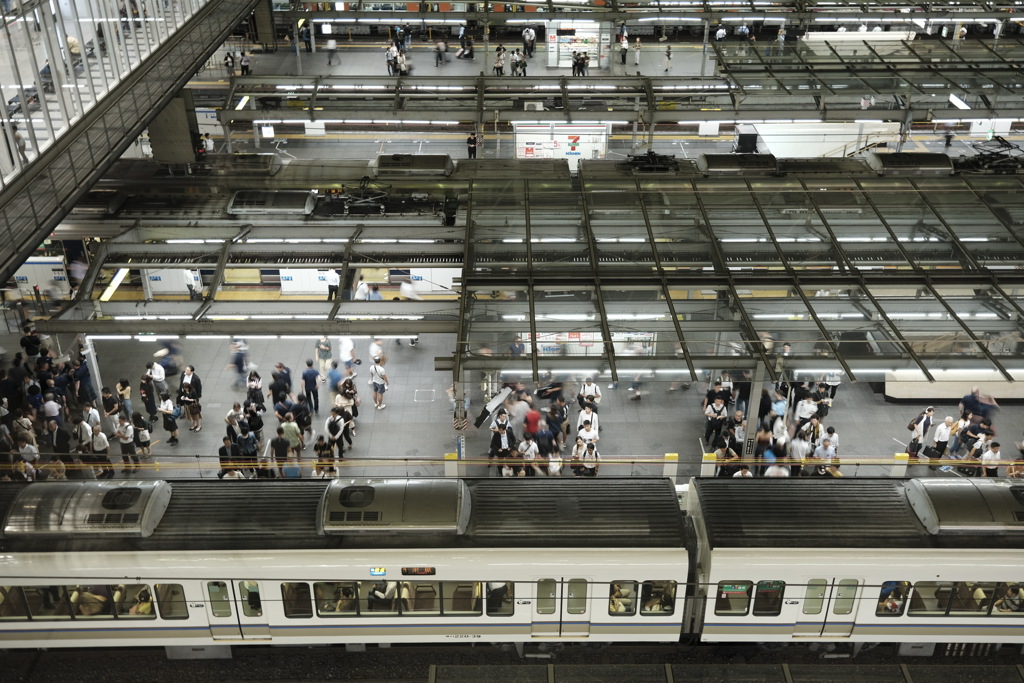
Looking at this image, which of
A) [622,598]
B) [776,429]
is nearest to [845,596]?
[622,598]

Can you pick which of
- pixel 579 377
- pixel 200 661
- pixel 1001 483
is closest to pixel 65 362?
pixel 200 661

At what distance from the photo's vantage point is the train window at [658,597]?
40.3 ft

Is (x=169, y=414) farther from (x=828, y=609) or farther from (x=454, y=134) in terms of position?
(x=454, y=134)

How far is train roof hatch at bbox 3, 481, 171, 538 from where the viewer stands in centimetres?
1226

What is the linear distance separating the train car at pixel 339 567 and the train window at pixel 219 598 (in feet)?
0.08

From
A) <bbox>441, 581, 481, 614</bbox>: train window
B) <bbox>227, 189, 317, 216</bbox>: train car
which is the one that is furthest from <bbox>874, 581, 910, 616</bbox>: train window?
<bbox>227, 189, 317, 216</bbox>: train car

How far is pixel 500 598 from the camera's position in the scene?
12.4m

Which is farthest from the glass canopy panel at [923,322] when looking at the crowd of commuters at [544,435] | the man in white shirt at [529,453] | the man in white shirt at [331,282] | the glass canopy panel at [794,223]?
the man in white shirt at [331,282]

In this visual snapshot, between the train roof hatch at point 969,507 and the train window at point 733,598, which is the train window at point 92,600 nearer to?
the train window at point 733,598

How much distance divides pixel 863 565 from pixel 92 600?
33.3 feet

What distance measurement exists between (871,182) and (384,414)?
12.3 m

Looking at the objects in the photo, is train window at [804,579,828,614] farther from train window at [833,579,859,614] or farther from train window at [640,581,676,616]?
train window at [640,581,676,616]

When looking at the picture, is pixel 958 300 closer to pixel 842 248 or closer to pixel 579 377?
pixel 842 248

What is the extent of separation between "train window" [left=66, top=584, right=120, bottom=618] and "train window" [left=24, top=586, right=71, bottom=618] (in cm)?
9
